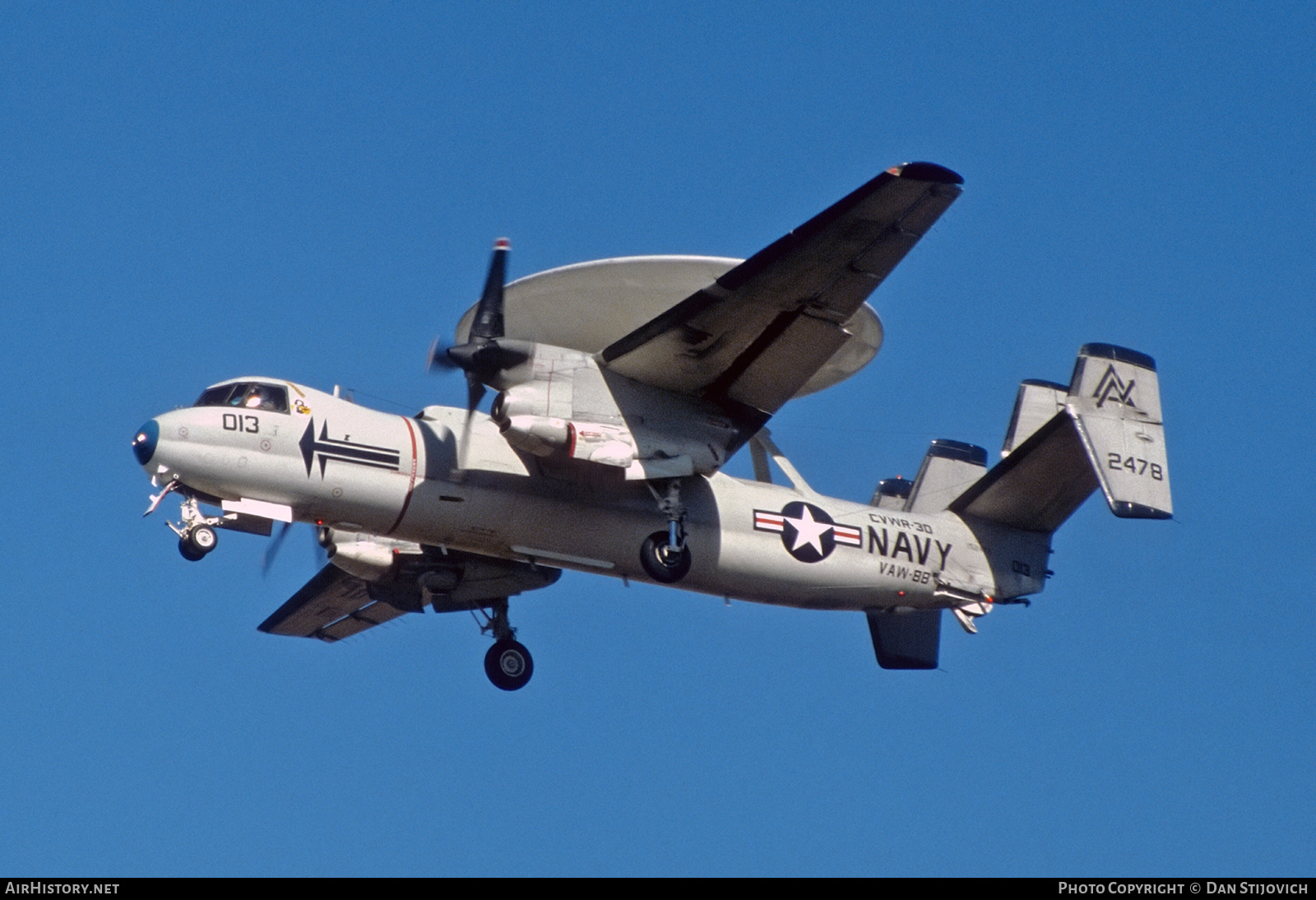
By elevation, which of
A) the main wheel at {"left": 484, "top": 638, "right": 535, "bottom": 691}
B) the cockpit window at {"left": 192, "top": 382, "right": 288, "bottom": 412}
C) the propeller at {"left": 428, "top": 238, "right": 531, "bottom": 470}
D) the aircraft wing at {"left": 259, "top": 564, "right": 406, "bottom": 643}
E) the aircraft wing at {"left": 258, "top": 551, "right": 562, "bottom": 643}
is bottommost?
the main wheel at {"left": 484, "top": 638, "right": 535, "bottom": 691}

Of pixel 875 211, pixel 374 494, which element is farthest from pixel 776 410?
pixel 374 494

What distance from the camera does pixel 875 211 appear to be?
18891 millimetres

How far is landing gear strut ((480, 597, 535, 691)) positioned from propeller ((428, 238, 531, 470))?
3.37m

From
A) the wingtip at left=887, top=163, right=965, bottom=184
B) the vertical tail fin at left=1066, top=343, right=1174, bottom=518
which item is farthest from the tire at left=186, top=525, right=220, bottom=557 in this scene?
the vertical tail fin at left=1066, top=343, right=1174, bottom=518

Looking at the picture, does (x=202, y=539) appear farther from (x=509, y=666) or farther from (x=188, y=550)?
(x=509, y=666)

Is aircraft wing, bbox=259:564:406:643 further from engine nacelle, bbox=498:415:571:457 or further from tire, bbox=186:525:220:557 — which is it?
engine nacelle, bbox=498:415:571:457

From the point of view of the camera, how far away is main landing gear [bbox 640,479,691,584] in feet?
68.8

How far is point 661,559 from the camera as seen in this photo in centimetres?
2108

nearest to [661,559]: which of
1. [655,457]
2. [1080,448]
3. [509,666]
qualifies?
[655,457]

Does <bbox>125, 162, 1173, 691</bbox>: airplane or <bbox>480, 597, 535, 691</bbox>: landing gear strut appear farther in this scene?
<bbox>480, 597, 535, 691</bbox>: landing gear strut

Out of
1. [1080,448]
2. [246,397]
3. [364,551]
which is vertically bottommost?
[364,551]

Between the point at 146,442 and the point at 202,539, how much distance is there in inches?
51.9

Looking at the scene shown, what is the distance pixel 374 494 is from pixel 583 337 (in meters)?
3.41
